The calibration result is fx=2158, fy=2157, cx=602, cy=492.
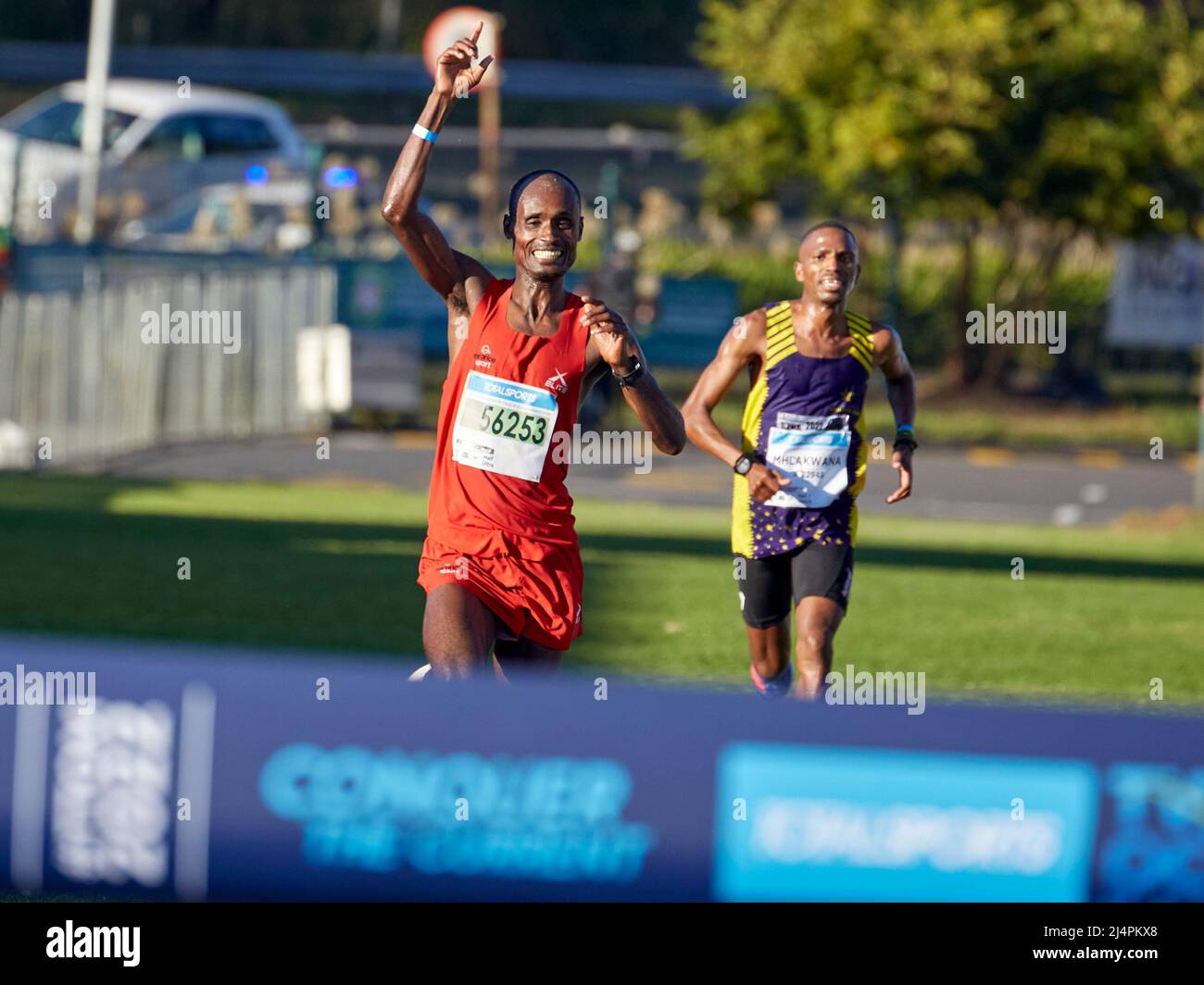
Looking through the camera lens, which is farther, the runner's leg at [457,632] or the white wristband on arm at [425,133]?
the white wristband on arm at [425,133]

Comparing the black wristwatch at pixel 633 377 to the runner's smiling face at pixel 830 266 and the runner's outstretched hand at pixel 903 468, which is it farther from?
the runner's outstretched hand at pixel 903 468

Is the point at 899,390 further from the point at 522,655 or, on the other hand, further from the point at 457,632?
the point at 457,632

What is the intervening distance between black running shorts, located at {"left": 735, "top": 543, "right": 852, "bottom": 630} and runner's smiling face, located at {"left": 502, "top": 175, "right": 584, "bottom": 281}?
7.57 feet

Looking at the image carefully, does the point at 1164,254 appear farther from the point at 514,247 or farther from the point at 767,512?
the point at 514,247

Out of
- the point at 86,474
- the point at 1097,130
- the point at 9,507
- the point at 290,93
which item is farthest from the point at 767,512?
the point at 290,93

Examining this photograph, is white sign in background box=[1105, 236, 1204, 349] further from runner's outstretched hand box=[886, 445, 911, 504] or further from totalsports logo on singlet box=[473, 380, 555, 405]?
totalsports logo on singlet box=[473, 380, 555, 405]

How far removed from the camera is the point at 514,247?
6953 mm

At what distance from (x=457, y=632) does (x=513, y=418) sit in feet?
2.37

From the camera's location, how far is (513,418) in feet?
22.4

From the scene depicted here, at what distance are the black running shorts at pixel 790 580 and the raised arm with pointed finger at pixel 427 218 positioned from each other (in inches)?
85.3

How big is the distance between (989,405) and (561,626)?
81.2 ft

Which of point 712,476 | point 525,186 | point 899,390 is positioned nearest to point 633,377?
point 525,186

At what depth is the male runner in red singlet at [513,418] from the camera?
6789 mm

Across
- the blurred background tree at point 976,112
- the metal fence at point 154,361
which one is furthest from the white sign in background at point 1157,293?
the metal fence at point 154,361
